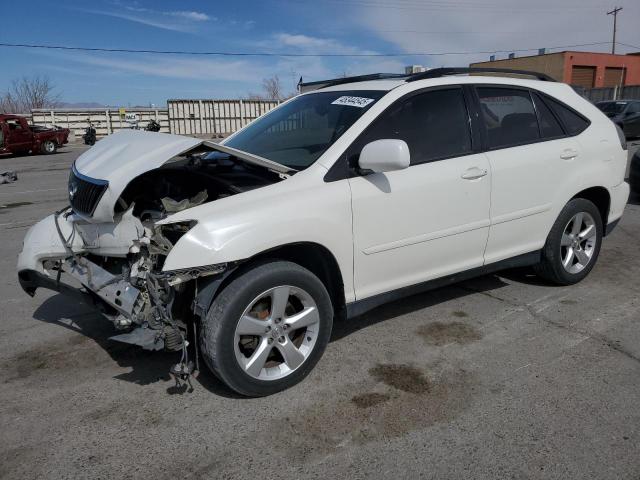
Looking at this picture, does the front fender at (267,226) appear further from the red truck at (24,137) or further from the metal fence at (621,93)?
the metal fence at (621,93)

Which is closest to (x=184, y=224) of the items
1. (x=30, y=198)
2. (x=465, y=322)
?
(x=465, y=322)

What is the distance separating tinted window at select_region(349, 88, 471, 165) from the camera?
11.7 feet

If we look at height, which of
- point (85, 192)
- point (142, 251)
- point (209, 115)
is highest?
point (209, 115)

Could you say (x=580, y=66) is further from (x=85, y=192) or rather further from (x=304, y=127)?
(x=85, y=192)

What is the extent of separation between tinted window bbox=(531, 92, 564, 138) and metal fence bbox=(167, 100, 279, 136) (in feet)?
103

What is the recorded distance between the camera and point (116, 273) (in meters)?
3.51

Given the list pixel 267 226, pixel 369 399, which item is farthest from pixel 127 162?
pixel 369 399

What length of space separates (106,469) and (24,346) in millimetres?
1799

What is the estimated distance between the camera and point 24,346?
392cm

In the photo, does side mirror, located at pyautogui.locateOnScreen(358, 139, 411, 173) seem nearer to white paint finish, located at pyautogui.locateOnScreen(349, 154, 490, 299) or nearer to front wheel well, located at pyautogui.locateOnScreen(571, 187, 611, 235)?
white paint finish, located at pyautogui.locateOnScreen(349, 154, 490, 299)

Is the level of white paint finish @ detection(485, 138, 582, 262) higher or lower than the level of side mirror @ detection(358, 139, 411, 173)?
lower

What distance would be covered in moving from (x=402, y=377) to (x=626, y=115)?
68.3 ft

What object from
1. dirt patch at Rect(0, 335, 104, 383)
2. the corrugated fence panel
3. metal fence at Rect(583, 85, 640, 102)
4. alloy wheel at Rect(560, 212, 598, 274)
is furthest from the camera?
metal fence at Rect(583, 85, 640, 102)

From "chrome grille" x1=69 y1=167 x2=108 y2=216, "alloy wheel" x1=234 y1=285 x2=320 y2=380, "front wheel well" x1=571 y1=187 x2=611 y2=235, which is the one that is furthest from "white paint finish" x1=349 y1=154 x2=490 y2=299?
"chrome grille" x1=69 y1=167 x2=108 y2=216
